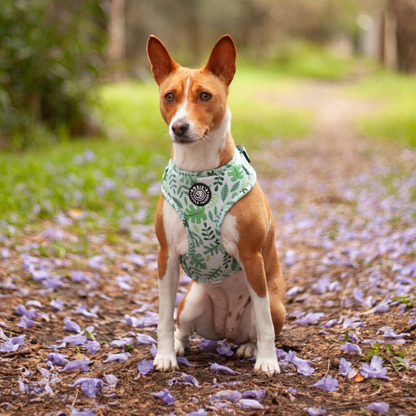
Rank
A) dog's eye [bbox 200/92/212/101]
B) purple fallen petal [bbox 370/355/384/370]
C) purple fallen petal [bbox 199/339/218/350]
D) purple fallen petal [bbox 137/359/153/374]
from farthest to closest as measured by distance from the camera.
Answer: purple fallen petal [bbox 199/339/218/350]
purple fallen petal [bbox 137/359/153/374]
purple fallen petal [bbox 370/355/384/370]
dog's eye [bbox 200/92/212/101]

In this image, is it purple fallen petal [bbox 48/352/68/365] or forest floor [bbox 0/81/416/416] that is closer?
forest floor [bbox 0/81/416/416]

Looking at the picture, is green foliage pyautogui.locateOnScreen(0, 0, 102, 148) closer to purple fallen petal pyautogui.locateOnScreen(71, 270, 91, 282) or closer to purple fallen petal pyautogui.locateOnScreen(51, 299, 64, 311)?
purple fallen petal pyautogui.locateOnScreen(71, 270, 91, 282)

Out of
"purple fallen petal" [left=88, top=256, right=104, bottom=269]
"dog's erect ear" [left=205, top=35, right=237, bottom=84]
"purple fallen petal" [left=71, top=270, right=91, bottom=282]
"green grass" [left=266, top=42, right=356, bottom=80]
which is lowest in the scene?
"purple fallen petal" [left=71, top=270, right=91, bottom=282]

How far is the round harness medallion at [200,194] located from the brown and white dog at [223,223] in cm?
10

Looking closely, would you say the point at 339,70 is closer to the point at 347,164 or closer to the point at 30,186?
→ the point at 347,164

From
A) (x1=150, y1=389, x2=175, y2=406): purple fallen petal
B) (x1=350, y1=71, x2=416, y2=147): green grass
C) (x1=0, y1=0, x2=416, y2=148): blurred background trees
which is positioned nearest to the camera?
(x1=150, y1=389, x2=175, y2=406): purple fallen petal

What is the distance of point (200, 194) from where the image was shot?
2611mm

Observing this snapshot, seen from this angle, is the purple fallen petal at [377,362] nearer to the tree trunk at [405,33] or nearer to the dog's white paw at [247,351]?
the dog's white paw at [247,351]

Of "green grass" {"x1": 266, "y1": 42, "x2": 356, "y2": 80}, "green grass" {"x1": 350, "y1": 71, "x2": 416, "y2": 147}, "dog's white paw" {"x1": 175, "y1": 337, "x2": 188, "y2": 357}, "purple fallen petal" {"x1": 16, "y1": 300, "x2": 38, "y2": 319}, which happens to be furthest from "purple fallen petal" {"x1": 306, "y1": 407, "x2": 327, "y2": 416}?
"green grass" {"x1": 266, "y1": 42, "x2": 356, "y2": 80}

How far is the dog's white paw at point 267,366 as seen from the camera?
8.71ft

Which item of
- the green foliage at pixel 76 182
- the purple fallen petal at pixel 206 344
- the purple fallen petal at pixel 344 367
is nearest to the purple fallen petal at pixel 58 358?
the purple fallen petal at pixel 206 344

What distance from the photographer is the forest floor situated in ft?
7.89

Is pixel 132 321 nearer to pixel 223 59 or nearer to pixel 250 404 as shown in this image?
pixel 250 404

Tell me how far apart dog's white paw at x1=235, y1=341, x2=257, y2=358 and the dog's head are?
129cm
